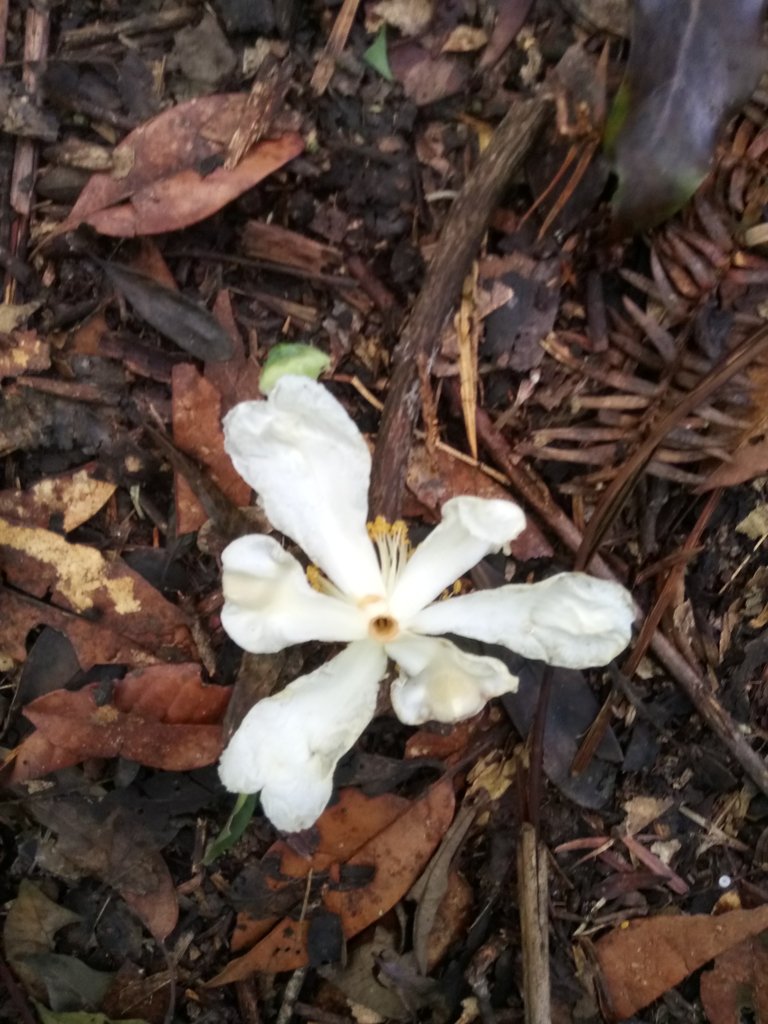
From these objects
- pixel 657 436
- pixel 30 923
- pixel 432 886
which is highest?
pixel 657 436

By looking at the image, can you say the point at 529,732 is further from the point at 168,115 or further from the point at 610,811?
the point at 168,115

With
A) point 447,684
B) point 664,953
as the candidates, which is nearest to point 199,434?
point 447,684

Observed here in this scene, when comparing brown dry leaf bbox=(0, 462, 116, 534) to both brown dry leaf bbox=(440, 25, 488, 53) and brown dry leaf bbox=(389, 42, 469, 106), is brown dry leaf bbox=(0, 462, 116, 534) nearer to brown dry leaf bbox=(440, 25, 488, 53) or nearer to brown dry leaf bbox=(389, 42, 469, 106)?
→ brown dry leaf bbox=(389, 42, 469, 106)

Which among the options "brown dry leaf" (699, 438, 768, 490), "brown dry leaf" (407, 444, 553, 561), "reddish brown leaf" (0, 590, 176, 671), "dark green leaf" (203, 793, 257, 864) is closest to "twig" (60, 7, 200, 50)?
"brown dry leaf" (407, 444, 553, 561)

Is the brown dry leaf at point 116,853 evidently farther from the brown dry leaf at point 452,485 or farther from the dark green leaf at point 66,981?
the brown dry leaf at point 452,485

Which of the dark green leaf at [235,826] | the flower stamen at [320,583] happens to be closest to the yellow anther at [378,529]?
the flower stamen at [320,583]

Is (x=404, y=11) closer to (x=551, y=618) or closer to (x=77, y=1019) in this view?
(x=551, y=618)
